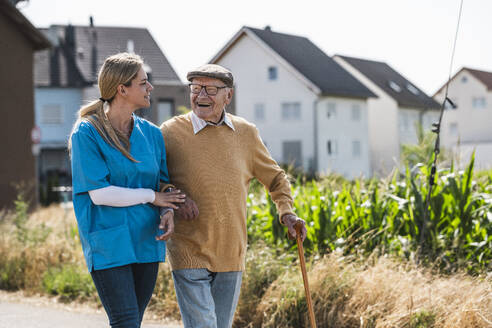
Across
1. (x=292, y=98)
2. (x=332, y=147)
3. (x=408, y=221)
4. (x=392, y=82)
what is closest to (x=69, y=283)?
(x=408, y=221)

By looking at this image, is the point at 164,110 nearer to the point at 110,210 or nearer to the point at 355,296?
the point at 355,296

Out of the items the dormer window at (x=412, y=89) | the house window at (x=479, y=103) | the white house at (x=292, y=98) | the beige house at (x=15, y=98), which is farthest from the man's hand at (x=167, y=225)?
the house window at (x=479, y=103)

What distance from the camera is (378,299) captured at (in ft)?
18.1

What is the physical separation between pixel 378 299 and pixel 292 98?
123ft

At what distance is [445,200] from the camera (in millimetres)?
6961

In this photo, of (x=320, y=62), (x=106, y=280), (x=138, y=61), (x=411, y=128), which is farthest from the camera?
(x=411, y=128)

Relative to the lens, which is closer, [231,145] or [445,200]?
[231,145]

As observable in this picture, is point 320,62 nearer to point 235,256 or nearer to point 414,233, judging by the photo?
point 414,233

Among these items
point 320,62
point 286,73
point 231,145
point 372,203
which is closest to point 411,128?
point 320,62

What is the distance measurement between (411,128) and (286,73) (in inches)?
595

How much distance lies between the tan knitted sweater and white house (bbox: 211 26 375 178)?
36.3 m

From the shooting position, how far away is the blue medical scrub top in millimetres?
3445

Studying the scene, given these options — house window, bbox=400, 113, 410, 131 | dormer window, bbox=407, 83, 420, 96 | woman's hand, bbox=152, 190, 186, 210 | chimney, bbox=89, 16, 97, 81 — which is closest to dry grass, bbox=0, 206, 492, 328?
woman's hand, bbox=152, 190, 186, 210

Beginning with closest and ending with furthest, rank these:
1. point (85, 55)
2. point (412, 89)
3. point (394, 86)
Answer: point (85, 55) → point (394, 86) → point (412, 89)
